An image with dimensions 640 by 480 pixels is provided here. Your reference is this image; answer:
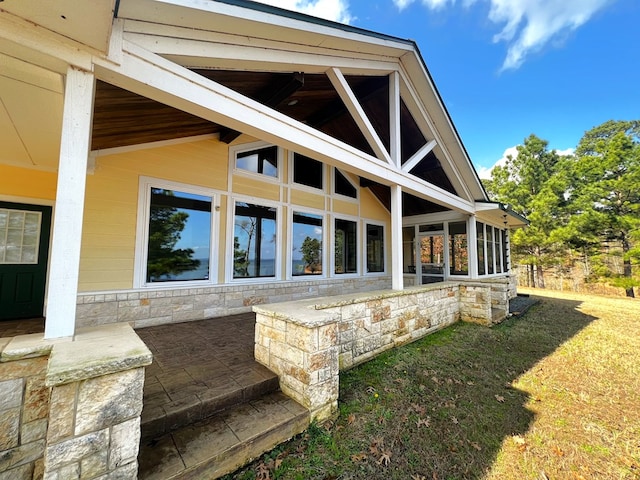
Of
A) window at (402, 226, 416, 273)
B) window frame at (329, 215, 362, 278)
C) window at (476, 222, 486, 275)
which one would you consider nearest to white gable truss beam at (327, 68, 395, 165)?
window frame at (329, 215, 362, 278)

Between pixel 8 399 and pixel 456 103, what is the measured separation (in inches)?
1020

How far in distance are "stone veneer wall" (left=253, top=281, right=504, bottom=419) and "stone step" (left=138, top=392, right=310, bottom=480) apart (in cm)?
→ 24

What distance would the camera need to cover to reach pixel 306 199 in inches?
272

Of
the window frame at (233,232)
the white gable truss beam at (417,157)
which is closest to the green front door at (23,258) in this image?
the window frame at (233,232)

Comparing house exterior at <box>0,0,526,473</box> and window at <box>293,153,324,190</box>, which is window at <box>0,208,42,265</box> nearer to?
house exterior at <box>0,0,526,473</box>

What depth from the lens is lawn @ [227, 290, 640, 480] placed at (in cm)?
207

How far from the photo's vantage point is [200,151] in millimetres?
5098

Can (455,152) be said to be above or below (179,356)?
above

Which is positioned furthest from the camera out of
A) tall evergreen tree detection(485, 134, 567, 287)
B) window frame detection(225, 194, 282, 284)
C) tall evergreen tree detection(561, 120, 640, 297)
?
tall evergreen tree detection(485, 134, 567, 287)

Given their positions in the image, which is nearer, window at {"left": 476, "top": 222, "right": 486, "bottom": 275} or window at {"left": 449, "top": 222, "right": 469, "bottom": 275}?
window at {"left": 449, "top": 222, "right": 469, "bottom": 275}

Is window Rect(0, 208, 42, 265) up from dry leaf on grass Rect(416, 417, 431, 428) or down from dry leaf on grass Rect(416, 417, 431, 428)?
up

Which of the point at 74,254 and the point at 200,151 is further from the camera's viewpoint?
the point at 200,151

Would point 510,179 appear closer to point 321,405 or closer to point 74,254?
point 321,405

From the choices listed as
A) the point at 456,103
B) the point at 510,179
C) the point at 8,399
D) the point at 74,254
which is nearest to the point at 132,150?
the point at 74,254
